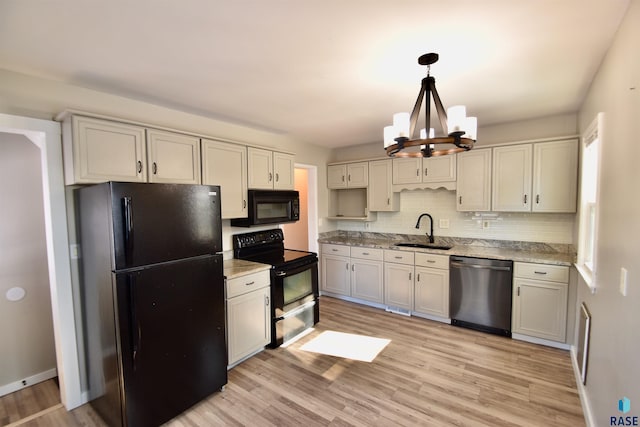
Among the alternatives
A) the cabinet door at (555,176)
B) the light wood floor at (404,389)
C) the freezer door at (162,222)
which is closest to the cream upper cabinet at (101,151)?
the freezer door at (162,222)

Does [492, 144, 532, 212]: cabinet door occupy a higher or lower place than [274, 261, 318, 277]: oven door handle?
higher

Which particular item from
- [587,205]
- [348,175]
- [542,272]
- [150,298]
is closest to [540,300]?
[542,272]

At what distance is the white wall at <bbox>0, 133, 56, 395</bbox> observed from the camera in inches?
94.7

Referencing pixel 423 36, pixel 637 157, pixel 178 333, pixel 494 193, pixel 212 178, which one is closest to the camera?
pixel 637 157

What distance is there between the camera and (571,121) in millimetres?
3184

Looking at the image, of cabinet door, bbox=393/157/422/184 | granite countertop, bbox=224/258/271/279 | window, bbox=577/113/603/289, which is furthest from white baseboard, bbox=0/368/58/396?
window, bbox=577/113/603/289

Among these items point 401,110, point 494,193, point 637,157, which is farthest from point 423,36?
point 494,193

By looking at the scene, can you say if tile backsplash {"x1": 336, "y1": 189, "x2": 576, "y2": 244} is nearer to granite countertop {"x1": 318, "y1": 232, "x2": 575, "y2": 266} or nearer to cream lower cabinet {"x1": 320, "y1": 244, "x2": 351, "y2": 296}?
granite countertop {"x1": 318, "y1": 232, "x2": 575, "y2": 266}

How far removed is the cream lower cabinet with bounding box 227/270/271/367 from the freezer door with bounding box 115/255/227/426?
221 millimetres

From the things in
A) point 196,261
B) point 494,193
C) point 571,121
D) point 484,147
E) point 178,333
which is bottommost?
point 178,333

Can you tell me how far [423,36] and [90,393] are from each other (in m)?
3.49

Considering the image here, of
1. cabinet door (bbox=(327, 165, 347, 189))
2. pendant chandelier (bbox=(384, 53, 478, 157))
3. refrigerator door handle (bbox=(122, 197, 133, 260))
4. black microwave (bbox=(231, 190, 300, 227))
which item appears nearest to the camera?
pendant chandelier (bbox=(384, 53, 478, 157))

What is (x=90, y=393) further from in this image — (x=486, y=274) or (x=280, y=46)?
(x=486, y=274)

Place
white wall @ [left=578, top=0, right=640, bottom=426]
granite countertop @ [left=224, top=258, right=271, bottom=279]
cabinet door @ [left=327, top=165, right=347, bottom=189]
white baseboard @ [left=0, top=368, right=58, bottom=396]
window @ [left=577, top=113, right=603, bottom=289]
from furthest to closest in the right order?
1. cabinet door @ [left=327, top=165, right=347, bottom=189]
2. granite countertop @ [left=224, top=258, right=271, bottom=279]
3. window @ [left=577, top=113, right=603, bottom=289]
4. white baseboard @ [left=0, top=368, right=58, bottom=396]
5. white wall @ [left=578, top=0, right=640, bottom=426]
